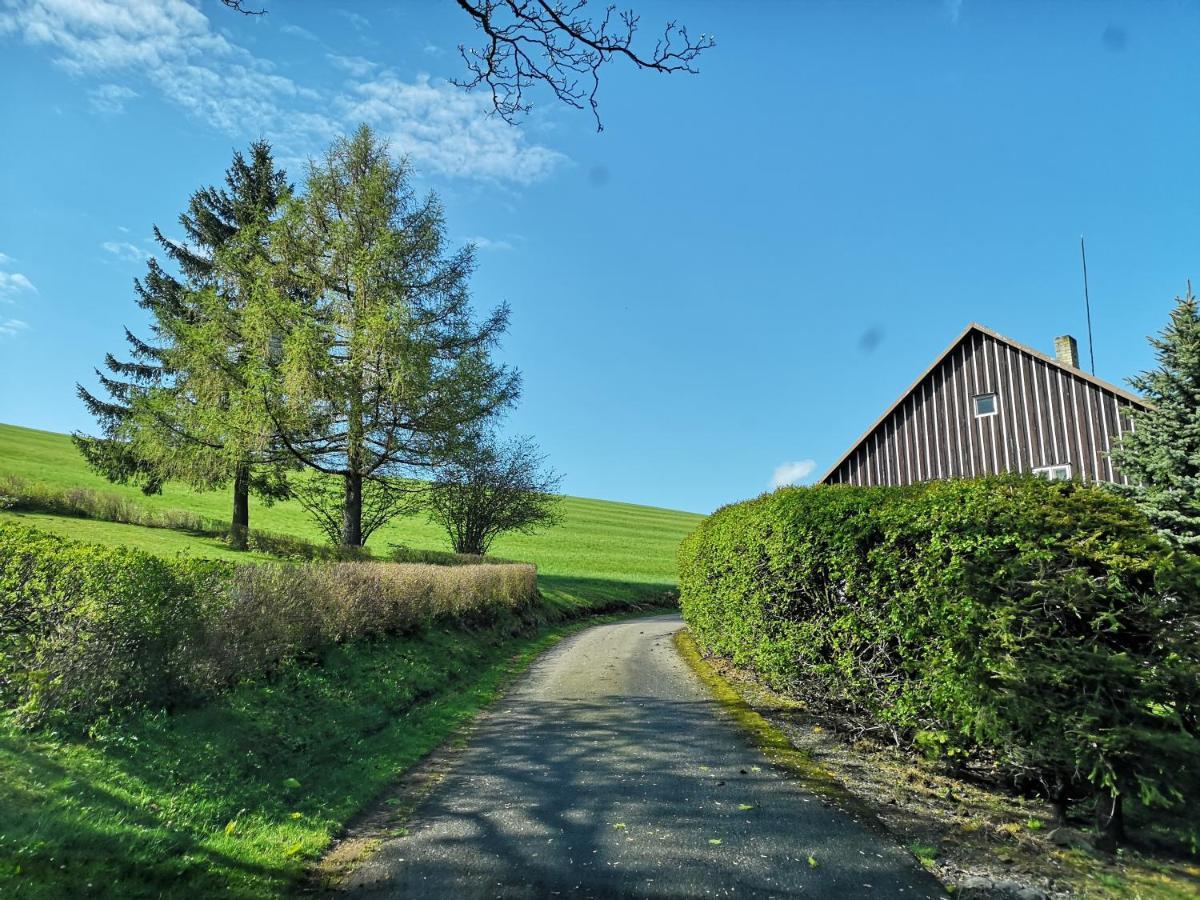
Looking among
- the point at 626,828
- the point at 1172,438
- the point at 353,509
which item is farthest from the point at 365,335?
the point at 1172,438

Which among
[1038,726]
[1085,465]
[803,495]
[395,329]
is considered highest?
[395,329]

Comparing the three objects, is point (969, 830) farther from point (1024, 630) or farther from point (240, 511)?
point (240, 511)

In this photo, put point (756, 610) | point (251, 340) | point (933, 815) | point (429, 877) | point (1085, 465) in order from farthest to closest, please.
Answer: point (251, 340), point (1085, 465), point (756, 610), point (933, 815), point (429, 877)

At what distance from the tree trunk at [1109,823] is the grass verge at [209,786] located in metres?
5.48

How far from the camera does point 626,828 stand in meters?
4.73

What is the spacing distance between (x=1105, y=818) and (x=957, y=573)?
183cm

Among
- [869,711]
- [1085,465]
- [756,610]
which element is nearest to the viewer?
[869,711]

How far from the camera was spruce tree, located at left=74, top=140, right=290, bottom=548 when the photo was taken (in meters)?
A: 20.5

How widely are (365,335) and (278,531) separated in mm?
20955

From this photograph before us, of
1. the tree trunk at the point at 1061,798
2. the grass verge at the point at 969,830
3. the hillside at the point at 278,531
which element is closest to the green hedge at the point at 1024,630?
the tree trunk at the point at 1061,798

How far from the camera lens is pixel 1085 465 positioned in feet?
55.7

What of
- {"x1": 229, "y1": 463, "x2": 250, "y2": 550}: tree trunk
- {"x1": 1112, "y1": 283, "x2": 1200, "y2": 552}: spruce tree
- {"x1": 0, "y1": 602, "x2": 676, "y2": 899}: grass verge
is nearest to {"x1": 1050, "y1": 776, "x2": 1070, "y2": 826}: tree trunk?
{"x1": 0, "y1": 602, "x2": 676, "y2": 899}: grass verge

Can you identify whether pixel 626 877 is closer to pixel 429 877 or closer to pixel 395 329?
pixel 429 877

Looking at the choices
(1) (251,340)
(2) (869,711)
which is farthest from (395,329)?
(2) (869,711)
